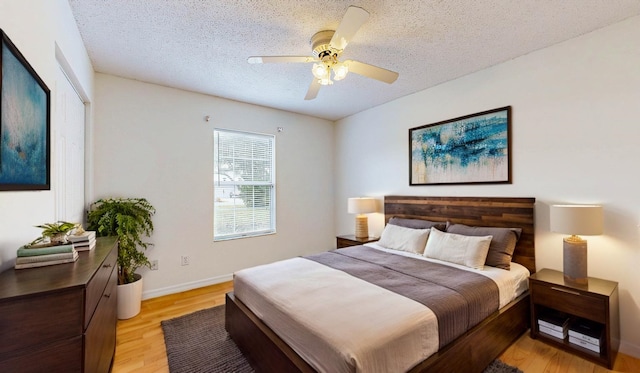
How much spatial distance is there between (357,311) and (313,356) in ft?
1.12

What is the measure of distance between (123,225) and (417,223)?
10.5 ft

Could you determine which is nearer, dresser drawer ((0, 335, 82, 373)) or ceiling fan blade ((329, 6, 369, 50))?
dresser drawer ((0, 335, 82, 373))

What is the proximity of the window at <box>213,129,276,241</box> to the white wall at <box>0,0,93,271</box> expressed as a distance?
2010mm

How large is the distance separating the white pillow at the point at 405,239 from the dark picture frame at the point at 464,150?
2.39ft

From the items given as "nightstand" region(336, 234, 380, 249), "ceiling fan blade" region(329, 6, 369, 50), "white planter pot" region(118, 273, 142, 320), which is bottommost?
"white planter pot" region(118, 273, 142, 320)

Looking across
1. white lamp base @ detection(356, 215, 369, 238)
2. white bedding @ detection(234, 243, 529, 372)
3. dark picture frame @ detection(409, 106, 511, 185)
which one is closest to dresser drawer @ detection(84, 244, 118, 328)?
white bedding @ detection(234, 243, 529, 372)

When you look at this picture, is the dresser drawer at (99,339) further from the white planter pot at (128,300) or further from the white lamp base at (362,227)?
the white lamp base at (362,227)

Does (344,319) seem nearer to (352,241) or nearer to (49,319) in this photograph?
(49,319)

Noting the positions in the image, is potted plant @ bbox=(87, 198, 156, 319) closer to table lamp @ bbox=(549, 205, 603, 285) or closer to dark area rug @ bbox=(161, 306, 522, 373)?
dark area rug @ bbox=(161, 306, 522, 373)

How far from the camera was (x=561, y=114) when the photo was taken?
240cm

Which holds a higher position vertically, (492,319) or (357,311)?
(357,311)

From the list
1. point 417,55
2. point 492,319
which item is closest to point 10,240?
point 492,319

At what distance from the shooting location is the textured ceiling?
191cm

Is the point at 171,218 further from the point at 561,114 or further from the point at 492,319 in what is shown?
the point at 561,114
